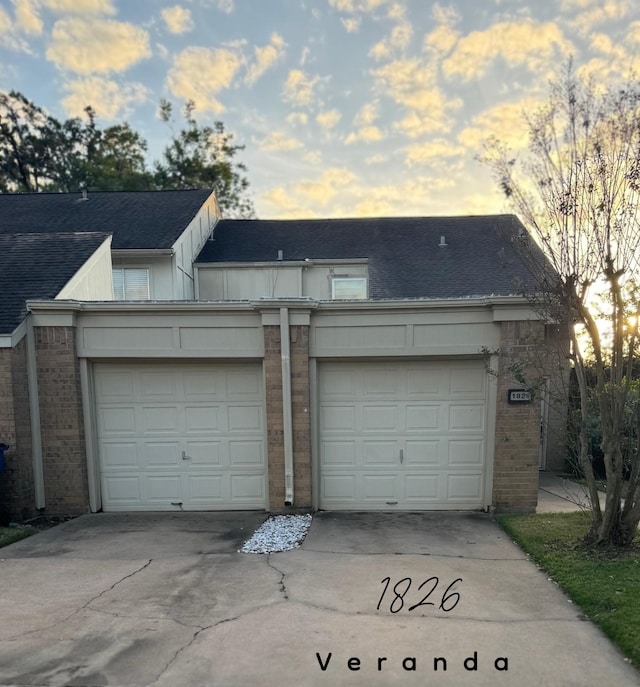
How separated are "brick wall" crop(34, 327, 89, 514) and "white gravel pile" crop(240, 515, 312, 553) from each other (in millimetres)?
2932

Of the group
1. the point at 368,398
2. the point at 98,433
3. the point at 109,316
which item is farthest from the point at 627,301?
the point at 98,433

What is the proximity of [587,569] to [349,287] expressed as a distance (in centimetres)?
978

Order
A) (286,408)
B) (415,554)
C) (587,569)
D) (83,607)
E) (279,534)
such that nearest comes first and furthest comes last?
(83,607) → (587,569) → (415,554) → (279,534) → (286,408)

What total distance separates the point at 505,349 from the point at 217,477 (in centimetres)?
475

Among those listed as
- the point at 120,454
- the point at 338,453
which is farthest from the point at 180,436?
the point at 338,453

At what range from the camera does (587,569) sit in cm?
434

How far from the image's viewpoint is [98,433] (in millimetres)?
6695

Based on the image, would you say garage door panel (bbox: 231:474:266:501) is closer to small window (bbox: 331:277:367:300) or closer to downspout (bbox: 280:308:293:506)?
downspout (bbox: 280:308:293:506)

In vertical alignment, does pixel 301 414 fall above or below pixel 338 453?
above

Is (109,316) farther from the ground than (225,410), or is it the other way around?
(109,316)

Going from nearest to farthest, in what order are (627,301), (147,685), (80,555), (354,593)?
1. (147,685)
2. (354,593)
3. (627,301)
4. (80,555)

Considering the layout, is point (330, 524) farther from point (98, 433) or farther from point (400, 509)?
point (98, 433)

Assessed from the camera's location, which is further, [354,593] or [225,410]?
[225,410]

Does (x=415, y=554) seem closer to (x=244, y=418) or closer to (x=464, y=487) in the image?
(x=464, y=487)
